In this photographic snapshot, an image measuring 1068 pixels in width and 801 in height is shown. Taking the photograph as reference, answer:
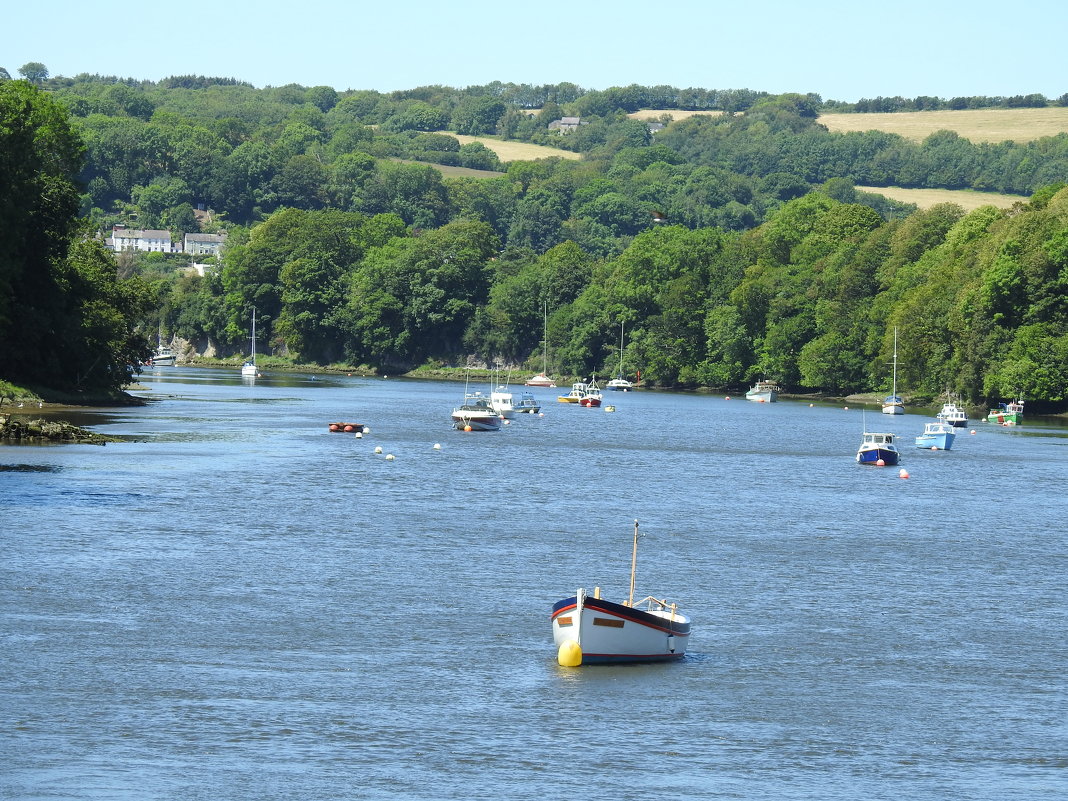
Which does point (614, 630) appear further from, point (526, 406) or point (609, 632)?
point (526, 406)

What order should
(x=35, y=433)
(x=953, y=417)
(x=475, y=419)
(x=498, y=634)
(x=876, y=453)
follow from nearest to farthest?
(x=498, y=634) → (x=35, y=433) → (x=876, y=453) → (x=475, y=419) → (x=953, y=417)

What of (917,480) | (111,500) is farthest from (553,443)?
(111,500)

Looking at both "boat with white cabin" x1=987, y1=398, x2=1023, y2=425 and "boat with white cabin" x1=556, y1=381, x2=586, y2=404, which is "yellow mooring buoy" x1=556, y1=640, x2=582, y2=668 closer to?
"boat with white cabin" x1=987, y1=398, x2=1023, y2=425

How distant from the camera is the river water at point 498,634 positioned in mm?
27078

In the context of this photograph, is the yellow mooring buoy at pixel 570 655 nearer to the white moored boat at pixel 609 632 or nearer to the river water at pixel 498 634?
the white moored boat at pixel 609 632

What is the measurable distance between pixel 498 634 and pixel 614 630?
4.38m

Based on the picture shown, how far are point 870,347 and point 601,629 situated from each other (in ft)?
476

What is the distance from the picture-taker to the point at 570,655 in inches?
1332

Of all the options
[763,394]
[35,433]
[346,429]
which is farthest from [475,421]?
[763,394]

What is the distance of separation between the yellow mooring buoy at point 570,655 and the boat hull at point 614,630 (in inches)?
3.2

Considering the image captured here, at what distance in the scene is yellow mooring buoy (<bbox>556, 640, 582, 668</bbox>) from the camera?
33.8 m

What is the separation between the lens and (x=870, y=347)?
570 feet

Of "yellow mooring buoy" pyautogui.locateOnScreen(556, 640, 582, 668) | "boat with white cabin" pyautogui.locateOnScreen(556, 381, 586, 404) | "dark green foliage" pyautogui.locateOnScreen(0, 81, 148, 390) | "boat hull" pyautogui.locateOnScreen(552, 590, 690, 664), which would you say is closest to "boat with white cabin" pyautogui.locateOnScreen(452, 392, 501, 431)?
"dark green foliage" pyautogui.locateOnScreen(0, 81, 148, 390)

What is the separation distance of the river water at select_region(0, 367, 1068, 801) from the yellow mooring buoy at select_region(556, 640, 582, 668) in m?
0.32
